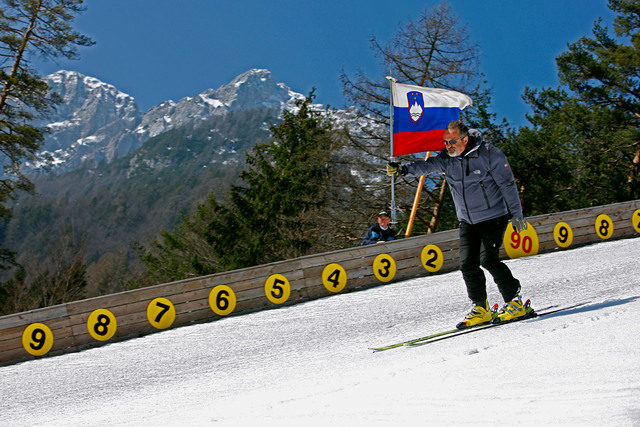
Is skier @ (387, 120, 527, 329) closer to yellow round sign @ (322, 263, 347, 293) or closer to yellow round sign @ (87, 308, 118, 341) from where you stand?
yellow round sign @ (322, 263, 347, 293)

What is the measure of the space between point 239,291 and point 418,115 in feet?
15.0

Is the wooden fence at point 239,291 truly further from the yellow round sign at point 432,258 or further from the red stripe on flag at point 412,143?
the red stripe on flag at point 412,143

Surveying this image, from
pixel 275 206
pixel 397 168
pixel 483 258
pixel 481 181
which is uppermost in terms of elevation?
pixel 275 206

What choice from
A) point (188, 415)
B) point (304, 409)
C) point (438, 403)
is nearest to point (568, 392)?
point (438, 403)

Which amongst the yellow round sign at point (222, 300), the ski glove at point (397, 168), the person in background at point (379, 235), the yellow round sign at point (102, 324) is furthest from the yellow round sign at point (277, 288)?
the ski glove at point (397, 168)

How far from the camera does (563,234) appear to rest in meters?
10.8

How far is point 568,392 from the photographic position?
8.46ft

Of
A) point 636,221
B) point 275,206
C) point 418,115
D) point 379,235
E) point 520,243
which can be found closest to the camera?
point 379,235

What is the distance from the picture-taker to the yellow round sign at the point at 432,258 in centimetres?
973

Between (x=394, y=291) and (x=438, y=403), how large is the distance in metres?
5.84

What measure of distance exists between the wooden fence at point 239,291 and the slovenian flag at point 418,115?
1738 millimetres

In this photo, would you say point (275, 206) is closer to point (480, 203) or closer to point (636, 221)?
point (636, 221)

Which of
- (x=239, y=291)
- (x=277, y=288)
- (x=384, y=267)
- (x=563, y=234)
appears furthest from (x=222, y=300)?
(x=563, y=234)

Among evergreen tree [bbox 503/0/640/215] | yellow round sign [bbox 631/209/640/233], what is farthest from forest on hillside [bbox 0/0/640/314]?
yellow round sign [bbox 631/209/640/233]
